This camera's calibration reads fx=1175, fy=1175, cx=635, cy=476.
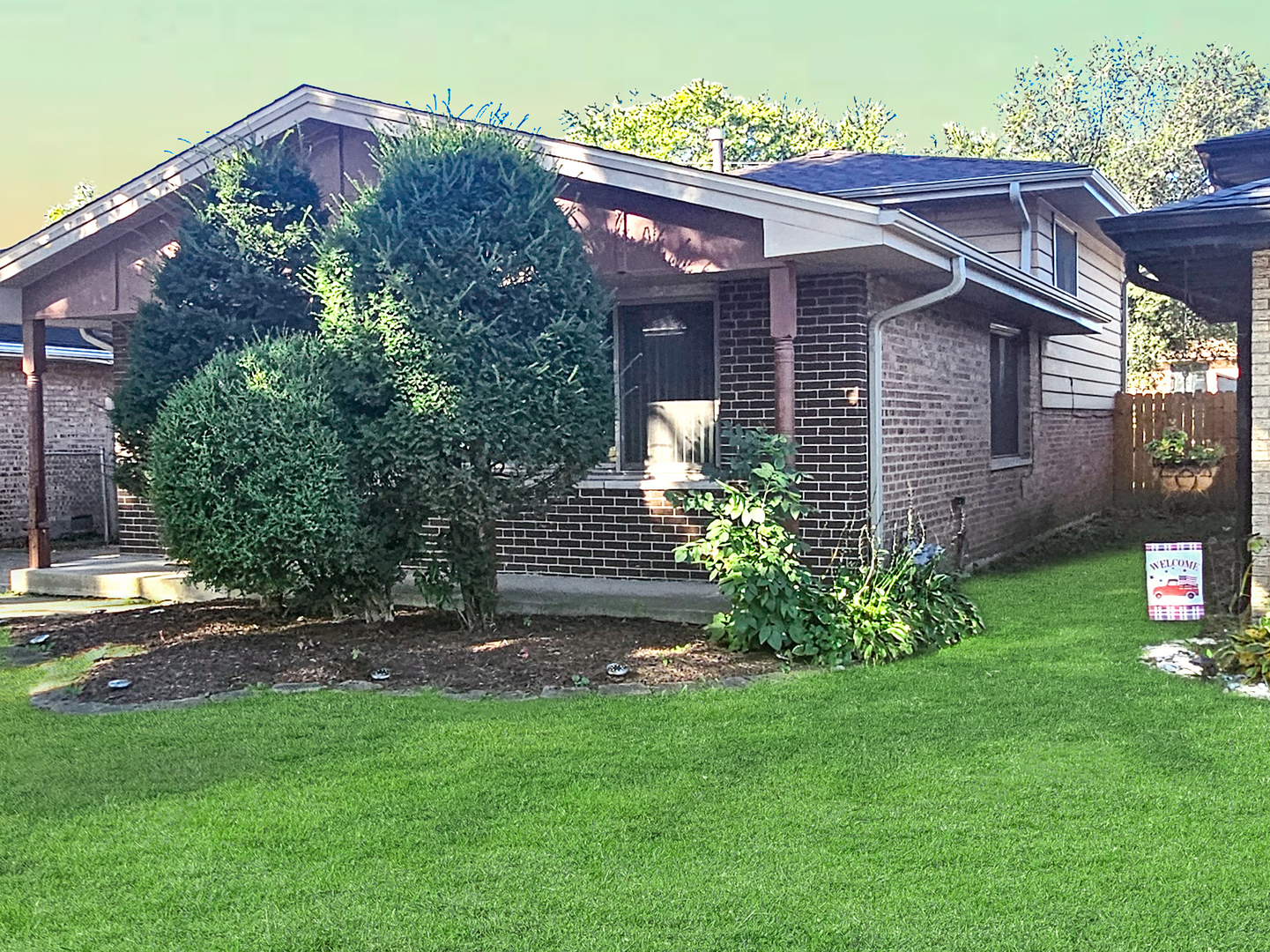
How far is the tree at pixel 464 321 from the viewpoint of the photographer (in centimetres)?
717

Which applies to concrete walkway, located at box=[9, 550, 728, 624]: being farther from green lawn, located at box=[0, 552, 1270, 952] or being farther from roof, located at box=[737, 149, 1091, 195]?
roof, located at box=[737, 149, 1091, 195]

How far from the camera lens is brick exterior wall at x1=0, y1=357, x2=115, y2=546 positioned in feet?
53.1

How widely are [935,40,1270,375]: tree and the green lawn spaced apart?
2701cm

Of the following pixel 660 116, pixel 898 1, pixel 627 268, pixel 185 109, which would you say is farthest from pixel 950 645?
pixel 660 116

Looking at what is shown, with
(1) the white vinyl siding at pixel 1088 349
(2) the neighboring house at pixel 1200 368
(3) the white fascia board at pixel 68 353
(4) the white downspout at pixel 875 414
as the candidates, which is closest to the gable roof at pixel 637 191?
(4) the white downspout at pixel 875 414

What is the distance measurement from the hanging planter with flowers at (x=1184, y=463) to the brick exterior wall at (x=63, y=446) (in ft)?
48.1

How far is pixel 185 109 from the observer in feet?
47.2

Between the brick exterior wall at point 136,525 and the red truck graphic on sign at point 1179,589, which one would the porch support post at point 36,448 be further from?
the red truck graphic on sign at point 1179,589

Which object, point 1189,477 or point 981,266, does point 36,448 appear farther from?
point 1189,477

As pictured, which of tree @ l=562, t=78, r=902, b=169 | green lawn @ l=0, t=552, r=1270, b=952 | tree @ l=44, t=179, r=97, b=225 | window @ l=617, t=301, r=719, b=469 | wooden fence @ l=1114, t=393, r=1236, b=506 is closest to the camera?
green lawn @ l=0, t=552, r=1270, b=952

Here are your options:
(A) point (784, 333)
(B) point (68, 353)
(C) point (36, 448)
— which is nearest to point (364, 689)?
(A) point (784, 333)

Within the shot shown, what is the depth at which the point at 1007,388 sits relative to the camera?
1305 centimetres

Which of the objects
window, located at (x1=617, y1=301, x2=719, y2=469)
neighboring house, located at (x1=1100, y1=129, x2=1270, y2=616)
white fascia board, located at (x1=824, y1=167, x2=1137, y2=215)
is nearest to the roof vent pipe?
white fascia board, located at (x1=824, y1=167, x2=1137, y2=215)

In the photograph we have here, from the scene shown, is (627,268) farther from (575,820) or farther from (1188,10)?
(1188,10)
